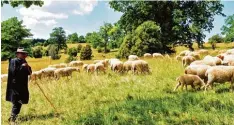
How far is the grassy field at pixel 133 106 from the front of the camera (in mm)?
8078

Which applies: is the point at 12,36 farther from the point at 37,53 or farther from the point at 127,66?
the point at 127,66

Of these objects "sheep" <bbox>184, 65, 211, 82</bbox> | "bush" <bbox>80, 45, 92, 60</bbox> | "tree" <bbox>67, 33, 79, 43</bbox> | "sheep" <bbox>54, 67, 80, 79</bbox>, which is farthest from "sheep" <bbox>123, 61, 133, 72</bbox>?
"tree" <bbox>67, 33, 79, 43</bbox>

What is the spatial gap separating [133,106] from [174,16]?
A: 32737mm

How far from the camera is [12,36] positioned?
73625 mm

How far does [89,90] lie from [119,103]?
3.18m

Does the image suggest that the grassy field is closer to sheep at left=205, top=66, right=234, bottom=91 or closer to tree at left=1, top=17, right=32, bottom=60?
sheep at left=205, top=66, right=234, bottom=91

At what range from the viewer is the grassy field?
8.08 m

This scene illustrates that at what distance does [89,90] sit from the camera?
12797 mm

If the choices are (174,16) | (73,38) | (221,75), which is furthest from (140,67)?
(73,38)

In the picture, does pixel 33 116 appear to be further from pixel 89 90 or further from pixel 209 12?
pixel 209 12

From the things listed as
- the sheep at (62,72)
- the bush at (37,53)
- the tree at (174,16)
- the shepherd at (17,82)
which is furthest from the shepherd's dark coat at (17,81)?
the bush at (37,53)

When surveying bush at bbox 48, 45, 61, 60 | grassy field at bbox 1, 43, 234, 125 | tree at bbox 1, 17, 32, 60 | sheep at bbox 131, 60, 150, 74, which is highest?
tree at bbox 1, 17, 32, 60

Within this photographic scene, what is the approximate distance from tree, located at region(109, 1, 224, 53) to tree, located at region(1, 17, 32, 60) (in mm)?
33817

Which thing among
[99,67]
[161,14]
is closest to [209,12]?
[161,14]
